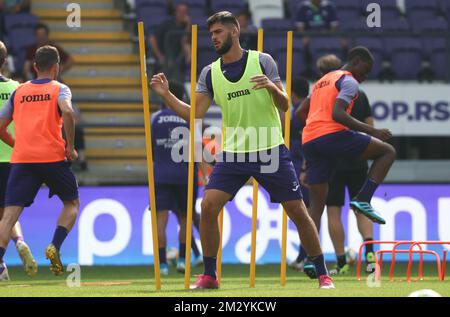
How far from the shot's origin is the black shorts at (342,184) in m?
14.7

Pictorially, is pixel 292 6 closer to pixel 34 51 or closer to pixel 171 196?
pixel 34 51

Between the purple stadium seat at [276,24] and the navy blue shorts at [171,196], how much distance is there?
663 centimetres

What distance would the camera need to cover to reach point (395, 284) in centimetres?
1185

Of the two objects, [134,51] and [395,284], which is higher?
[134,51]

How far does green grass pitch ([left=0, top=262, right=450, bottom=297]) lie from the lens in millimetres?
10500

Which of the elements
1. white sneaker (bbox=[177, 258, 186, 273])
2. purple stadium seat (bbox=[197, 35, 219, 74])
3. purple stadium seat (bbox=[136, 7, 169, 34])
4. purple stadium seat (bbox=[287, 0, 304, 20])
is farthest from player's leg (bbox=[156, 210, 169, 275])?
purple stadium seat (bbox=[287, 0, 304, 20])

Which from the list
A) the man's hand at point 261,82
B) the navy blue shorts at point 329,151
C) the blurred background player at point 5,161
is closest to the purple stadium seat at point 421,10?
the navy blue shorts at point 329,151

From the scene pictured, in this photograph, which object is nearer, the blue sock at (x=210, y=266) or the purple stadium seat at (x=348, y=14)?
the blue sock at (x=210, y=266)

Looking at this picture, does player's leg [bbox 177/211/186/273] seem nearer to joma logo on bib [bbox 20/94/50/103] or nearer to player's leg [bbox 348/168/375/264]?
player's leg [bbox 348/168/375/264]

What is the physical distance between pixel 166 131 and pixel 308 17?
7.09m

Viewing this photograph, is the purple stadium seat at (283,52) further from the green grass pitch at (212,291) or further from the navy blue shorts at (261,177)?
the navy blue shorts at (261,177)

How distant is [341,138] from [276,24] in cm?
843
